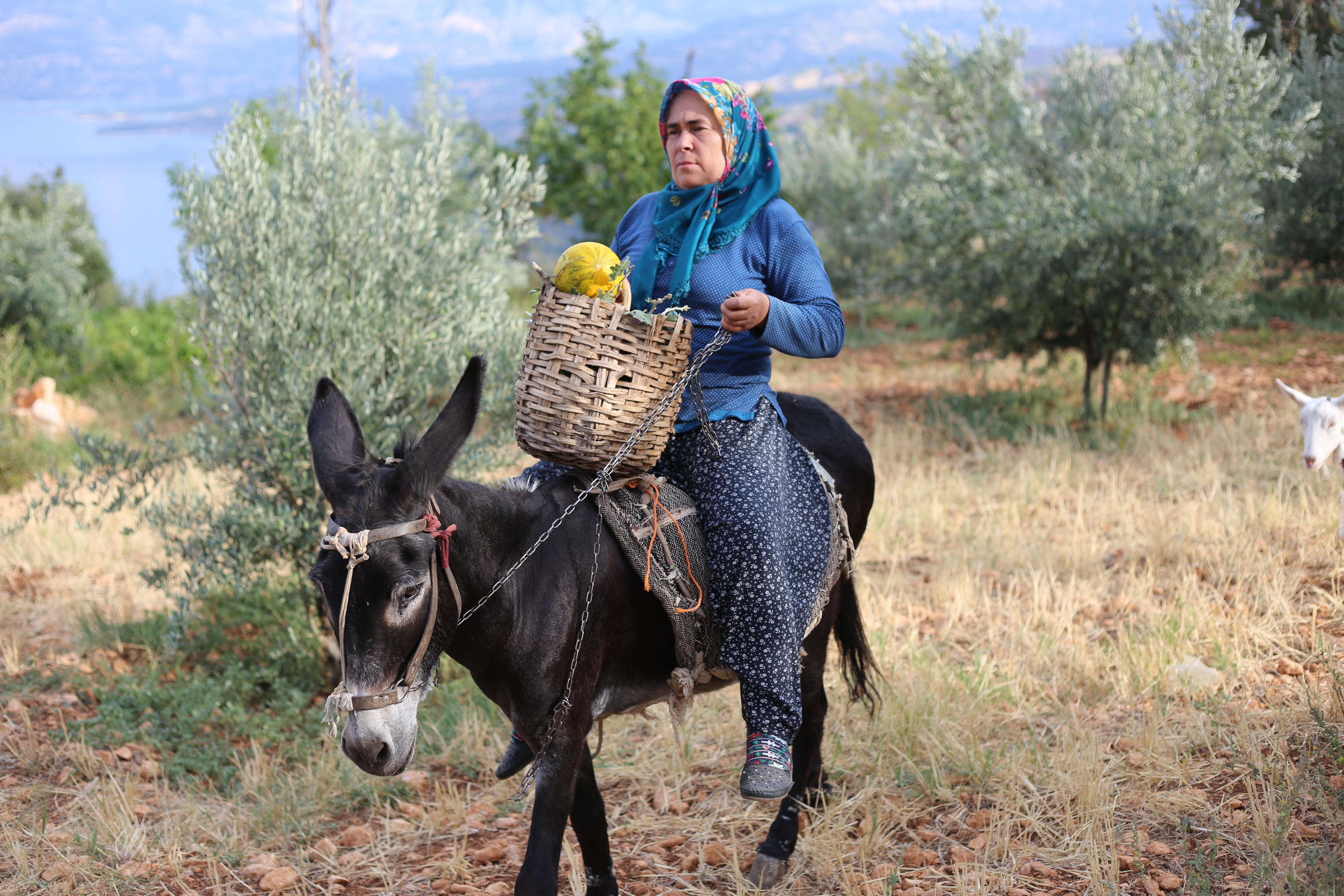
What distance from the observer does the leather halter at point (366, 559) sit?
234 cm

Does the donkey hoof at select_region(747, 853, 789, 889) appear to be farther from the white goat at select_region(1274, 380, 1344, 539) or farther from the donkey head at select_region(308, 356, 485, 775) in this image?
the white goat at select_region(1274, 380, 1344, 539)

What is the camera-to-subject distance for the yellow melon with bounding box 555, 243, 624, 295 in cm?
280

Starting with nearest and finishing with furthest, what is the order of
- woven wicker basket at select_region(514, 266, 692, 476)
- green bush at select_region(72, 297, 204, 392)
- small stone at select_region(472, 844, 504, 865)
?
woven wicker basket at select_region(514, 266, 692, 476) → small stone at select_region(472, 844, 504, 865) → green bush at select_region(72, 297, 204, 392)

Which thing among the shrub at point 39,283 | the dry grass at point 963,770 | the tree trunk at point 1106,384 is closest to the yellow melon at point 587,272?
the dry grass at point 963,770

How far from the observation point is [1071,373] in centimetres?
1259

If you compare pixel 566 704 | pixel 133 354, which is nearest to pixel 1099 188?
pixel 566 704

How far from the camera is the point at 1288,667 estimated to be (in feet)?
14.7

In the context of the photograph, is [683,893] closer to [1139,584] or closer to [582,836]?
[582,836]

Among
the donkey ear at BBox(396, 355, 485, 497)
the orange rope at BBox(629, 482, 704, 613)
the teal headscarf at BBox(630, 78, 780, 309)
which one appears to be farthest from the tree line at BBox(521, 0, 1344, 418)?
the donkey ear at BBox(396, 355, 485, 497)

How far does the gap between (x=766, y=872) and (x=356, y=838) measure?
184 cm

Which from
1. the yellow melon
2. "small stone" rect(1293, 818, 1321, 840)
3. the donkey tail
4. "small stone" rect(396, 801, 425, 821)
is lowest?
"small stone" rect(396, 801, 425, 821)

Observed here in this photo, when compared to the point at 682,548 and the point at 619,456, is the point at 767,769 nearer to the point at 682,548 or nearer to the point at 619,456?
the point at 682,548

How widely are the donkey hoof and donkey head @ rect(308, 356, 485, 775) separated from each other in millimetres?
1824

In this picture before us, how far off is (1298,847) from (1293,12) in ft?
36.5
